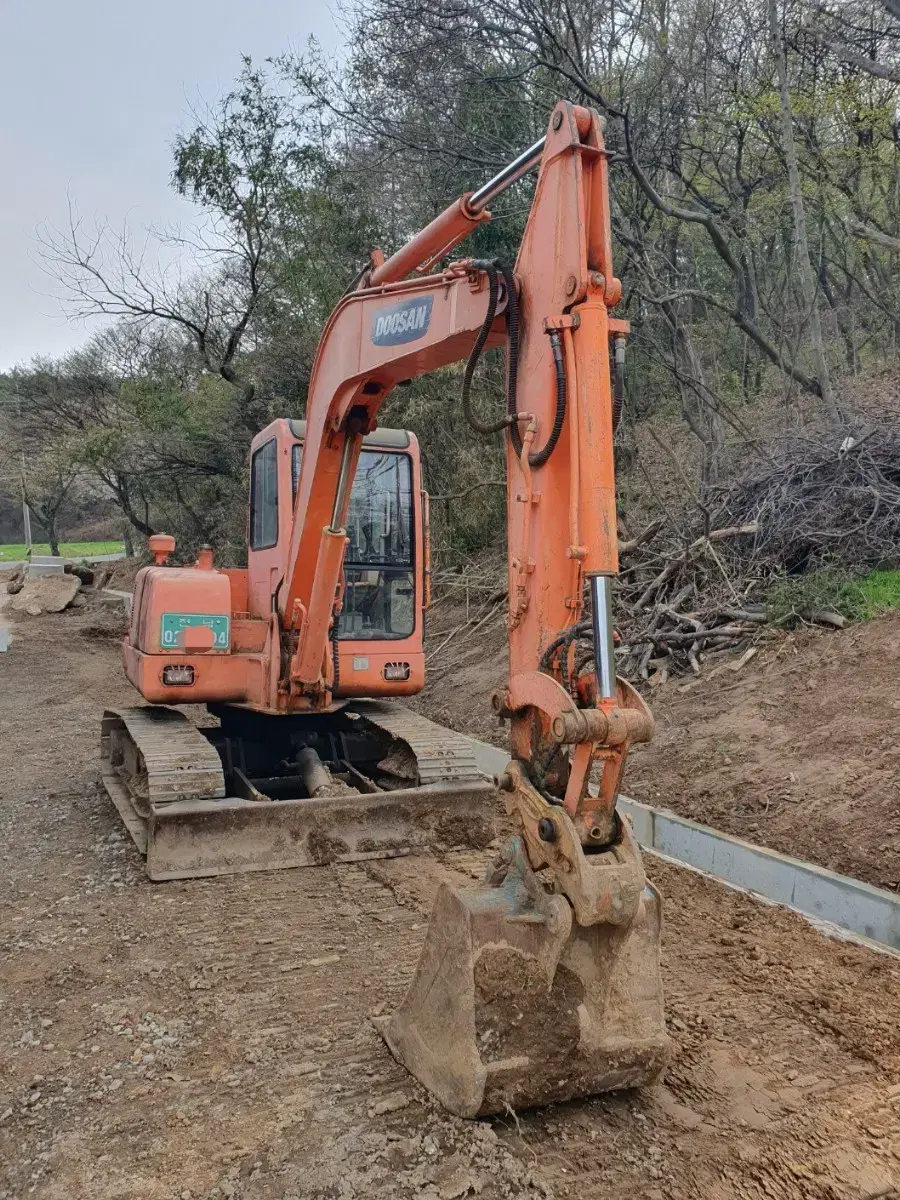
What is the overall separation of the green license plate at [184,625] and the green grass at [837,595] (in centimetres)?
434

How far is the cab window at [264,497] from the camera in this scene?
6.27 metres

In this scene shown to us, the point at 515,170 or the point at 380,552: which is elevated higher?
the point at 515,170

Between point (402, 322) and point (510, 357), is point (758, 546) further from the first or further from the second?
point (510, 357)

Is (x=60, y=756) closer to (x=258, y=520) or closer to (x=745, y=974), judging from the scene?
(x=258, y=520)

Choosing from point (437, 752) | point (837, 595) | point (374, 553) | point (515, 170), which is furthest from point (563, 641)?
point (837, 595)

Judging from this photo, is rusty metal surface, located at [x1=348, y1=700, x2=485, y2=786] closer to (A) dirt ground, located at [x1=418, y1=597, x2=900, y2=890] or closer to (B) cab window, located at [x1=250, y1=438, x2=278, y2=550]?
(A) dirt ground, located at [x1=418, y1=597, x2=900, y2=890]

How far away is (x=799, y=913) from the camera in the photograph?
4.55 metres

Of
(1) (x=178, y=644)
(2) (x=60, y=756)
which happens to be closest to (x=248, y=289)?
(2) (x=60, y=756)

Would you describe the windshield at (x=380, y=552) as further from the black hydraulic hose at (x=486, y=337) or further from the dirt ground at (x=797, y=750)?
the black hydraulic hose at (x=486, y=337)

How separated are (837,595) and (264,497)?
4.42 meters

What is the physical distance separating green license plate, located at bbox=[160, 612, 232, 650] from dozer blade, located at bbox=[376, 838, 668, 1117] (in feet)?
11.5

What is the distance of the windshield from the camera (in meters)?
6.23

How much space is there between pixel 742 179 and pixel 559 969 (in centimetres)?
1336

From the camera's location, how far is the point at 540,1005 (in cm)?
285
